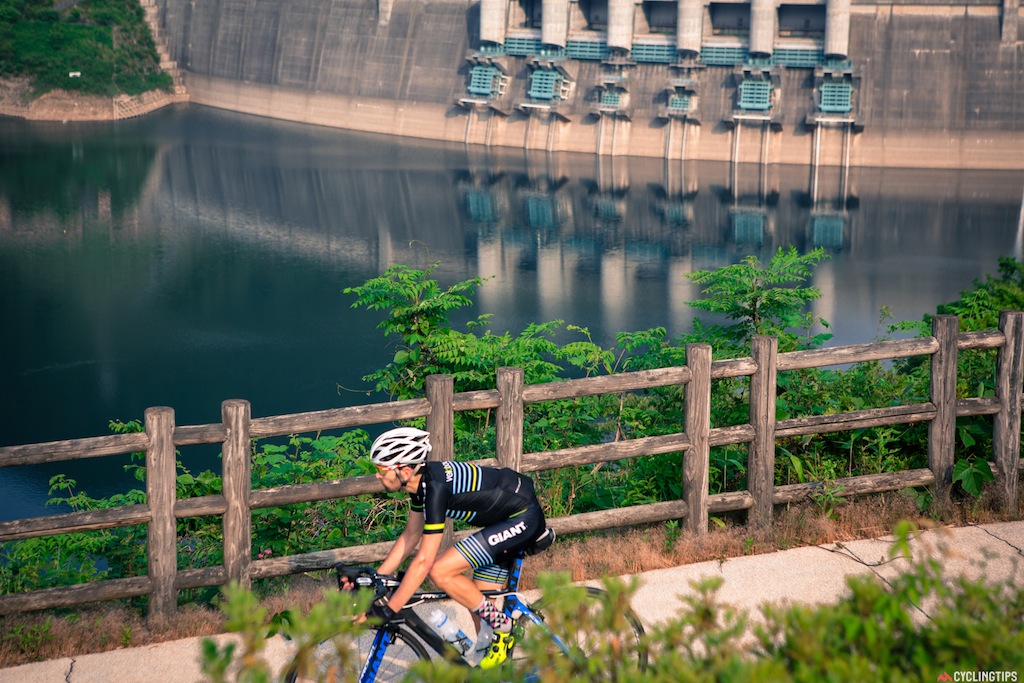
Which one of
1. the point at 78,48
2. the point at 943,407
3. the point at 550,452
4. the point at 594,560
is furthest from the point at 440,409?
the point at 78,48

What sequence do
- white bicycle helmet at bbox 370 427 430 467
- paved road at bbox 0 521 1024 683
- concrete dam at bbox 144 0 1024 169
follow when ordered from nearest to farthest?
white bicycle helmet at bbox 370 427 430 467
paved road at bbox 0 521 1024 683
concrete dam at bbox 144 0 1024 169

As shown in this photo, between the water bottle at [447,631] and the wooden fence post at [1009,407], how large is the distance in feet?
16.9

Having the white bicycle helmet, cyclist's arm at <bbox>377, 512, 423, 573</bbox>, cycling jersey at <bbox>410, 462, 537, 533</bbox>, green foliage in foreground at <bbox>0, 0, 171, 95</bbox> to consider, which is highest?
green foliage in foreground at <bbox>0, 0, 171, 95</bbox>

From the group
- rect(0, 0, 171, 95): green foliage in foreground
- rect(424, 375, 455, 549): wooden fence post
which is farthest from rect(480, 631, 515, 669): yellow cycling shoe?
rect(0, 0, 171, 95): green foliage in foreground

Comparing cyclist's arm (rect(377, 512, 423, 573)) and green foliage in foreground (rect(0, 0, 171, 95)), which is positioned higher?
green foliage in foreground (rect(0, 0, 171, 95))

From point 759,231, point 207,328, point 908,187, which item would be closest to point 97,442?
point 207,328

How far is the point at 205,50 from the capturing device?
7438 cm

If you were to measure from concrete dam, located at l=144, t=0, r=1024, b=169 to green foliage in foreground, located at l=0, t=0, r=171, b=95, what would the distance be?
5.60 m

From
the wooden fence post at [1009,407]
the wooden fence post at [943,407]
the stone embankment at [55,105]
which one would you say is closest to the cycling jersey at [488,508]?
the wooden fence post at [943,407]

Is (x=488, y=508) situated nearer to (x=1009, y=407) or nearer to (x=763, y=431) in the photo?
(x=763, y=431)

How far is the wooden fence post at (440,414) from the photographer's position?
8156 millimetres

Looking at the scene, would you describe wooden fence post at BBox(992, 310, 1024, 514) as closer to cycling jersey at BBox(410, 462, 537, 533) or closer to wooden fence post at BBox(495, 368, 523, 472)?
wooden fence post at BBox(495, 368, 523, 472)

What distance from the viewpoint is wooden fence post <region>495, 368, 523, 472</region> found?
830 centimetres

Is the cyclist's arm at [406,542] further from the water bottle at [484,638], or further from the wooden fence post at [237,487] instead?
the wooden fence post at [237,487]
